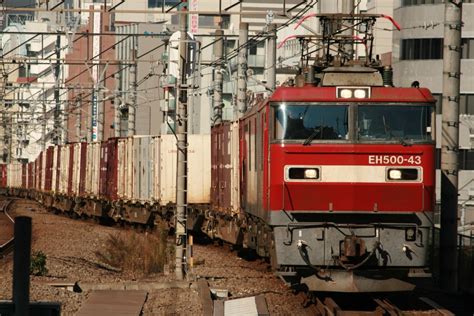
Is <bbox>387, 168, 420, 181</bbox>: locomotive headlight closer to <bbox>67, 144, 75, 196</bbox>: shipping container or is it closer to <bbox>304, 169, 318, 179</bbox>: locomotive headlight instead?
<bbox>304, 169, 318, 179</bbox>: locomotive headlight

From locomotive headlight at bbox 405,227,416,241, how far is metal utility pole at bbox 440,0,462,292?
2.69m

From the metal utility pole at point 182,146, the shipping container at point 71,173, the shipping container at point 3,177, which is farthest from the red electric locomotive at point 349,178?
the shipping container at point 3,177

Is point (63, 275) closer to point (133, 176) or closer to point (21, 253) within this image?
point (21, 253)

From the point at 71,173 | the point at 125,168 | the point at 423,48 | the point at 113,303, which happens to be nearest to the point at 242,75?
the point at 125,168

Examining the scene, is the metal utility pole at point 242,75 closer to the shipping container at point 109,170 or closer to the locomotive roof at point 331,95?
the shipping container at point 109,170

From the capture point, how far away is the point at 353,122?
46.6ft

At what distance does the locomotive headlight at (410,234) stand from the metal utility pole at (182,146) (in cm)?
482

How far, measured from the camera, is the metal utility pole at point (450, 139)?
1638 cm

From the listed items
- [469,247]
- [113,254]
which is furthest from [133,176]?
[469,247]

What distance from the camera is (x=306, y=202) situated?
14008 millimetres

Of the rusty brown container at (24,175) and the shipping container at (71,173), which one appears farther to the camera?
the rusty brown container at (24,175)

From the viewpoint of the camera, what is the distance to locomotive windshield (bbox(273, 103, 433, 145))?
557 inches

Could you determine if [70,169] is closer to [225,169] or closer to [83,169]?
[83,169]

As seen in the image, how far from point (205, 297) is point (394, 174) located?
9.72 ft
